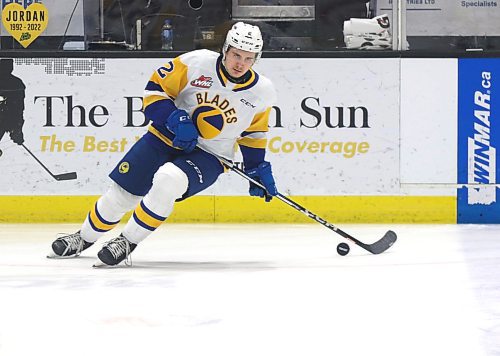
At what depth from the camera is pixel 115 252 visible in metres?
4.26

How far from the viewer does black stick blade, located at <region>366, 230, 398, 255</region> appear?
Answer: 4.91m

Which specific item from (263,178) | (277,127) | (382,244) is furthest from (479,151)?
(263,178)

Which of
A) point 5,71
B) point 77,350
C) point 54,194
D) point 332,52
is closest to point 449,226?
point 332,52

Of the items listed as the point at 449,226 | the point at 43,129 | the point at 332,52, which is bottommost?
the point at 449,226

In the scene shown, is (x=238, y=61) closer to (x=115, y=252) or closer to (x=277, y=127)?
(x=115, y=252)

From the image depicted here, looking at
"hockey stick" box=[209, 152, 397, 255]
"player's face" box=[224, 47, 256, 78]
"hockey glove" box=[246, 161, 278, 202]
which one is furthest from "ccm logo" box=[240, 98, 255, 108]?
"hockey stick" box=[209, 152, 397, 255]

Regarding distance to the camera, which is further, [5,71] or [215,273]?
[5,71]

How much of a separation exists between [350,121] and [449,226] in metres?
0.79

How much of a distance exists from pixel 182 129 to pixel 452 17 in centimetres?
259

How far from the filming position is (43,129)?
6.38m

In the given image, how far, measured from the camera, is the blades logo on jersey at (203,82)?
449cm

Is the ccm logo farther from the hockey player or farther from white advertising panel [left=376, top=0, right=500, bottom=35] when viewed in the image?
white advertising panel [left=376, top=0, right=500, bottom=35]

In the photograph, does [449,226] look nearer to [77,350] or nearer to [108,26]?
[108,26]

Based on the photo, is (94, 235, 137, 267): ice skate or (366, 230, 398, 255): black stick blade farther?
(366, 230, 398, 255): black stick blade
